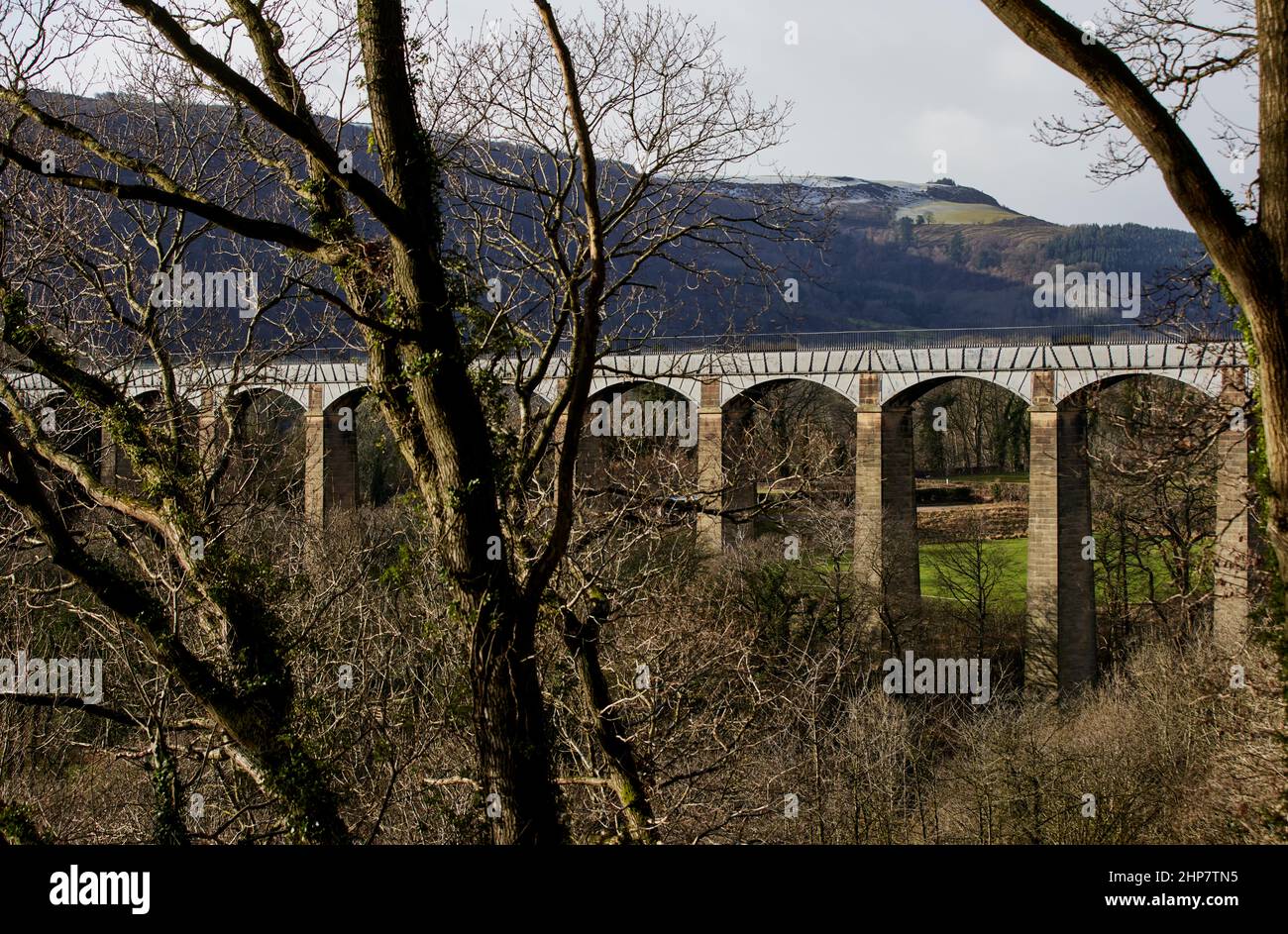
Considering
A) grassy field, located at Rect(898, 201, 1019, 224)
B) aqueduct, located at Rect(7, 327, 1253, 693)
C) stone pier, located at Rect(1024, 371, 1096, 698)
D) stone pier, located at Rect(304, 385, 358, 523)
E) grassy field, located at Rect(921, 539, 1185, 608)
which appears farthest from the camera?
grassy field, located at Rect(898, 201, 1019, 224)

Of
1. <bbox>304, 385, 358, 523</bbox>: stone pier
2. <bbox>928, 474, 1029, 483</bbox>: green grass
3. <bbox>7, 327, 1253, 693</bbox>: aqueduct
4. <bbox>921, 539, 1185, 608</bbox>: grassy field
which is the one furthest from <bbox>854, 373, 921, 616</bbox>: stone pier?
<bbox>304, 385, 358, 523</bbox>: stone pier

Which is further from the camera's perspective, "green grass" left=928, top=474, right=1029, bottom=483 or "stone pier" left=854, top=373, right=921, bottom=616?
"green grass" left=928, top=474, right=1029, bottom=483

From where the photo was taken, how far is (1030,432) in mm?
35094

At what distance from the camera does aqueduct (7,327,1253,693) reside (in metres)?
32.4

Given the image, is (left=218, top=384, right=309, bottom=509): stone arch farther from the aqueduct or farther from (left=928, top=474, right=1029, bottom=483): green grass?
(left=928, top=474, right=1029, bottom=483): green grass

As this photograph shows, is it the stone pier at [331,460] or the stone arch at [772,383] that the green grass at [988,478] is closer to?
the stone arch at [772,383]

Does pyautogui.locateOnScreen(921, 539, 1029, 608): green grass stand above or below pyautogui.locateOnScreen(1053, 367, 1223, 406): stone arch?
below

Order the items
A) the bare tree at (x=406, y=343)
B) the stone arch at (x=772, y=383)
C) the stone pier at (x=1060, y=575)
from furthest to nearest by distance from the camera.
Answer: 1. the stone arch at (x=772, y=383)
2. the stone pier at (x=1060, y=575)
3. the bare tree at (x=406, y=343)

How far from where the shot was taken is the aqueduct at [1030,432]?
A: 32438 millimetres

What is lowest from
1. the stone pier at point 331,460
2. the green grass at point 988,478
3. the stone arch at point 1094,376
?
the green grass at point 988,478

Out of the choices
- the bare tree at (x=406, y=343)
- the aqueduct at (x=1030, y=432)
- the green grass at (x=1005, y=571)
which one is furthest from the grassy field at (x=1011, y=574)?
Result: the bare tree at (x=406, y=343)
